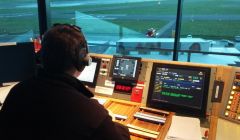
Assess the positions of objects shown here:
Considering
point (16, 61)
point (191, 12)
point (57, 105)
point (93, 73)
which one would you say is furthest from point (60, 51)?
point (191, 12)

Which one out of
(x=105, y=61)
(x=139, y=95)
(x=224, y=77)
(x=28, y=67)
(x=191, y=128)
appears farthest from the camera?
(x=28, y=67)

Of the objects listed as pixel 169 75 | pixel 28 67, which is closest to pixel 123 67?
pixel 169 75

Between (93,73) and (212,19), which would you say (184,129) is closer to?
(93,73)

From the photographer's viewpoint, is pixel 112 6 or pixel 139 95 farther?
pixel 112 6

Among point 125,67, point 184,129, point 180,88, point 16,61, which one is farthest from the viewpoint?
point 16,61

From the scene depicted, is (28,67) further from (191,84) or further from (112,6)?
(112,6)

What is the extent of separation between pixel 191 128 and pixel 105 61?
0.81m

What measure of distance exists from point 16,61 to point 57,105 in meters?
1.48

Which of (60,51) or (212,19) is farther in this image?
(212,19)

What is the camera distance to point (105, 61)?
1.93m

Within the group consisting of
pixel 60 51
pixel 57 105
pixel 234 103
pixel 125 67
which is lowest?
pixel 234 103

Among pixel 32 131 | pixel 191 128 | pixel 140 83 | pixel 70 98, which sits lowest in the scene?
pixel 191 128

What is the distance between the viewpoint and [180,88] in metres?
1.62

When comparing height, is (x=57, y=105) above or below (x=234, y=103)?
above
